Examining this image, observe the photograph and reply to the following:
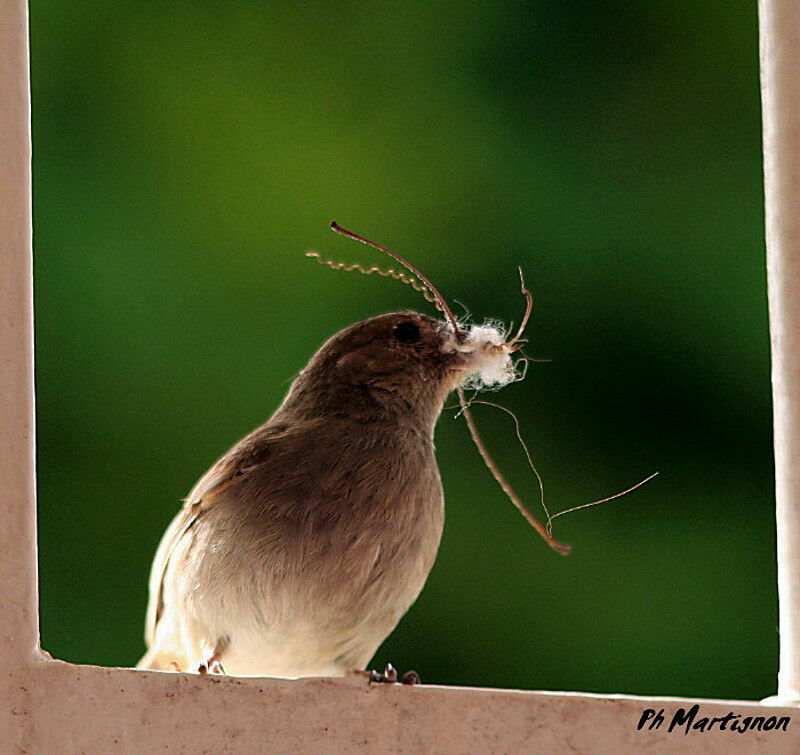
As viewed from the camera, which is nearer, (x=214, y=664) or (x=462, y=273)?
(x=214, y=664)

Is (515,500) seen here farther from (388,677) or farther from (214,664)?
(214,664)

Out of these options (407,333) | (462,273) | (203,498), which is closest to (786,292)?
(407,333)

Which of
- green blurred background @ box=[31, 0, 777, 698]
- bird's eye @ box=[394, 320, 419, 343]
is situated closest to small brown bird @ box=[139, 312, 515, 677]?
bird's eye @ box=[394, 320, 419, 343]

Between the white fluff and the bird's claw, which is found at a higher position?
the white fluff

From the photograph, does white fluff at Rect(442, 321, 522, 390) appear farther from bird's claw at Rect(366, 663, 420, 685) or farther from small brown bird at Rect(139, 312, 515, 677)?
bird's claw at Rect(366, 663, 420, 685)

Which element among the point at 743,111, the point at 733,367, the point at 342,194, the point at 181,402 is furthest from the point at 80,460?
the point at 743,111

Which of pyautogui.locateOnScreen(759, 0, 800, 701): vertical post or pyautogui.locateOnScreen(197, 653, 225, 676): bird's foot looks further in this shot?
pyautogui.locateOnScreen(197, 653, 225, 676): bird's foot
